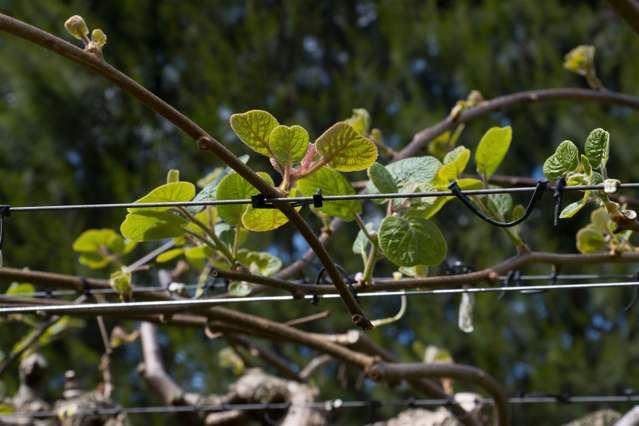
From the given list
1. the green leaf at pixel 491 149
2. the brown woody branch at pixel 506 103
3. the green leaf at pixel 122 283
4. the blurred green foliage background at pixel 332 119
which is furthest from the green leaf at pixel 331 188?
the blurred green foliage background at pixel 332 119

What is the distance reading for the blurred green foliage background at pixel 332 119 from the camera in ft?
8.89

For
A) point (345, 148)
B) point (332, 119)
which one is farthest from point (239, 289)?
point (332, 119)

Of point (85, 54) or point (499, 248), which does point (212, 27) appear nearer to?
point (499, 248)

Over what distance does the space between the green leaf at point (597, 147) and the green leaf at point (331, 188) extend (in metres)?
0.17

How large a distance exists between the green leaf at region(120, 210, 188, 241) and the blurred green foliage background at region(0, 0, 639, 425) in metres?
1.80

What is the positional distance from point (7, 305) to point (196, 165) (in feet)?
6.83

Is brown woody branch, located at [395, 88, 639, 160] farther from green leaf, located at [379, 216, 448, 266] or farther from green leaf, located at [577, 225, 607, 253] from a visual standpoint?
green leaf, located at [379, 216, 448, 266]

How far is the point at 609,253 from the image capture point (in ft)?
2.82

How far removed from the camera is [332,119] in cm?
309

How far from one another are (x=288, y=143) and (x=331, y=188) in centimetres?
9

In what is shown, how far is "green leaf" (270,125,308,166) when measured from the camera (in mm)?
617

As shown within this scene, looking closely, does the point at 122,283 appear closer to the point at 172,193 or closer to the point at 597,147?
the point at 172,193

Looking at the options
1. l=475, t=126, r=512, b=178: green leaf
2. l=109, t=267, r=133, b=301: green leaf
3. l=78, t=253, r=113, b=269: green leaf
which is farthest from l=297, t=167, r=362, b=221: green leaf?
l=78, t=253, r=113, b=269: green leaf

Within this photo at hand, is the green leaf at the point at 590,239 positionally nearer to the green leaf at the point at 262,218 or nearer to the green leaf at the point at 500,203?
the green leaf at the point at 500,203
